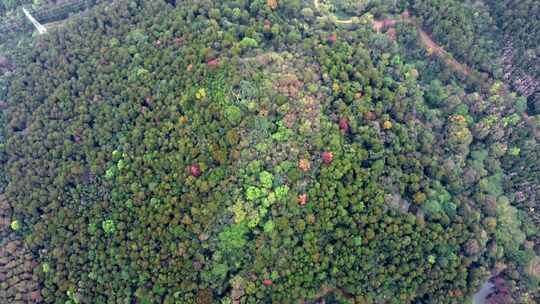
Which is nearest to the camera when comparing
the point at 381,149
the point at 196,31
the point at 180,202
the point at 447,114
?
the point at 180,202

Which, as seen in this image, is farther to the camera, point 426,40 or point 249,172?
point 426,40

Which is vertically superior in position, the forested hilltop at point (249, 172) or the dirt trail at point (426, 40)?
the dirt trail at point (426, 40)

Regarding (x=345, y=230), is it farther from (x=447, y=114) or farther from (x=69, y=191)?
(x=69, y=191)

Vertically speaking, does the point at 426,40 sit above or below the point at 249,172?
above

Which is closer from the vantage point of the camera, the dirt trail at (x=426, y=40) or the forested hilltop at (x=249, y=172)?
the forested hilltop at (x=249, y=172)

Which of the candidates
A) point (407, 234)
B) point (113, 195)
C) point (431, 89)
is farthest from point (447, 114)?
point (113, 195)
